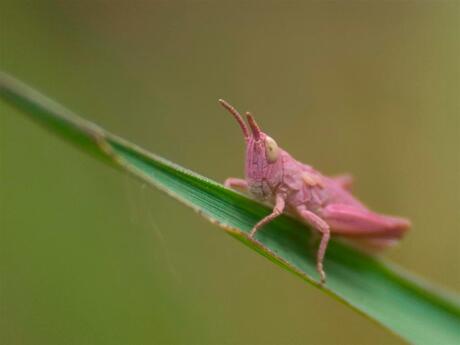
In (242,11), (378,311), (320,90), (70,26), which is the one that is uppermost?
(242,11)

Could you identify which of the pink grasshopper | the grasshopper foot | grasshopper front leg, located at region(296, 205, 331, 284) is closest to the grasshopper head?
the pink grasshopper

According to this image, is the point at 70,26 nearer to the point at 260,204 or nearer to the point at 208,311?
the point at 208,311

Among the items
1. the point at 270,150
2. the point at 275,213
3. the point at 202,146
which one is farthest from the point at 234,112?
the point at 202,146

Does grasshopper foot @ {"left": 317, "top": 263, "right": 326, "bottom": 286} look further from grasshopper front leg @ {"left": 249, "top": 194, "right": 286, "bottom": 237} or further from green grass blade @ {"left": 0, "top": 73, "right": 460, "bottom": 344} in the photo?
grasshopper front leg @ {"left": 249, "top": 194, "right": 286, "bottom": 237}

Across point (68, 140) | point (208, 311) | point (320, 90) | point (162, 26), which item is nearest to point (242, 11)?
point (162, 26)

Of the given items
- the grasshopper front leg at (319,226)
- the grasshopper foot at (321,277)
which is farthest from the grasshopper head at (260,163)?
the grasshopper foot at (321,277)
